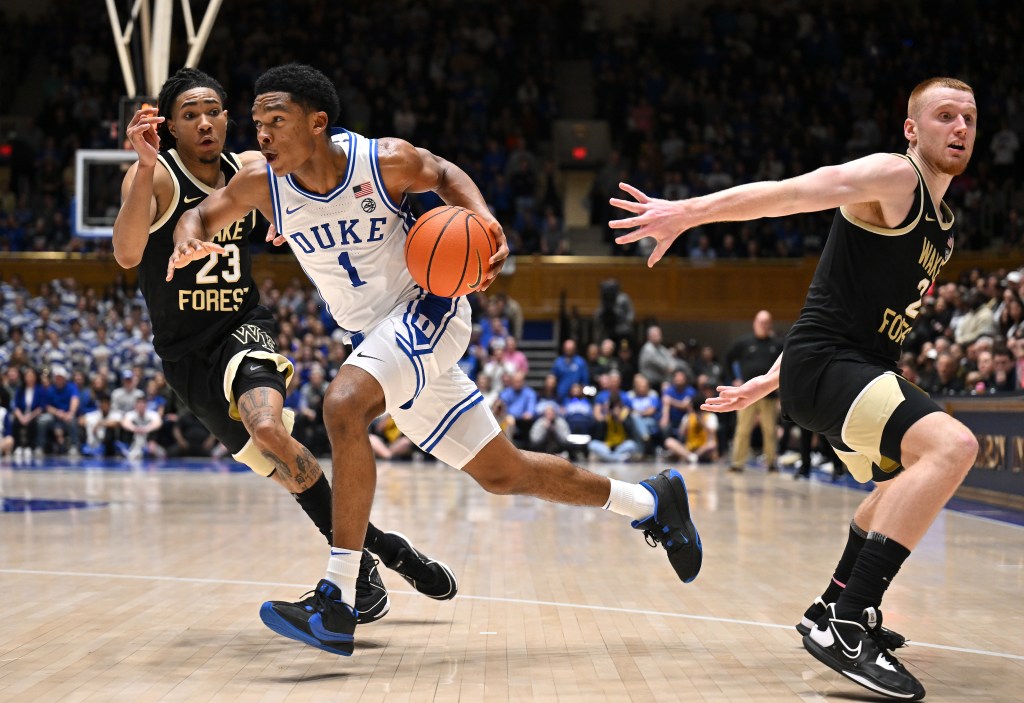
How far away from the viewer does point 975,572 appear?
6.23 meters

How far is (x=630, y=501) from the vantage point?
478 cm

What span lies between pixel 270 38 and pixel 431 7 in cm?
350

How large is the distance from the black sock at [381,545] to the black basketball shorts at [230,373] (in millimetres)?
682

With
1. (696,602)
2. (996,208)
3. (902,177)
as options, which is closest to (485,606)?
(696,602)

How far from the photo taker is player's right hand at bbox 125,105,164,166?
458 cm

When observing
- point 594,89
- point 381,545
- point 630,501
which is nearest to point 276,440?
point 381,545

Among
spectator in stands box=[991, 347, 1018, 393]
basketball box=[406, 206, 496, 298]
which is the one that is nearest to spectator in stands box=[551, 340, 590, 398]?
spectator in stands box=[991, 347, 1018, 393]

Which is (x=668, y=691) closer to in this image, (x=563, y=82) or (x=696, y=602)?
(x=696, y=602)

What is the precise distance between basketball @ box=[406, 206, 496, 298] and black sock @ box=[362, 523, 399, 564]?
110 centimetres

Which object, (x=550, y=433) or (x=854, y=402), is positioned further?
(x=550, y=433)

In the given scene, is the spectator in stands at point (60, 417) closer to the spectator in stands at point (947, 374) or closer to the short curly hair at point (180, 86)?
the spectator in stands at point (947, 374)

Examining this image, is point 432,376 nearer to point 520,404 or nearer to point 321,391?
point 321,391

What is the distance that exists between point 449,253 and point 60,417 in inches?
547

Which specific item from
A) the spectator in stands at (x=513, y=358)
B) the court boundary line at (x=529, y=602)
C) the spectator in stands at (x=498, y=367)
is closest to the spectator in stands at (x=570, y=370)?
the spectator in stands at (x=513, y=358)
